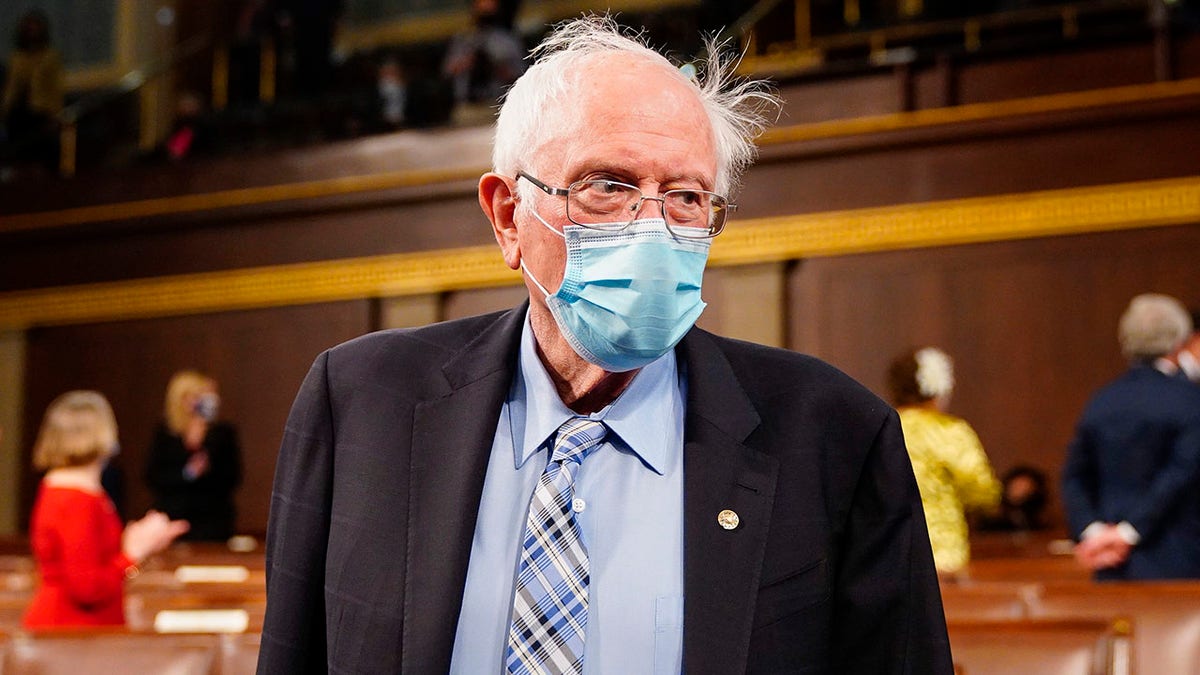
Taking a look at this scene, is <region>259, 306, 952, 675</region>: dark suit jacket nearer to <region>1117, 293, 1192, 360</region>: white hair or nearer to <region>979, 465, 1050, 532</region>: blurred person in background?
<region>1117, 293, 1192, 360</region>: white hair

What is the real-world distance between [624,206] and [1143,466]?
3361mm

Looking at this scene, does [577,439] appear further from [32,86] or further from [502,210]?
[32,86]

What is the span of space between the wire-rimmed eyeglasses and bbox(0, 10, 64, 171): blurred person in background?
11.0 meters

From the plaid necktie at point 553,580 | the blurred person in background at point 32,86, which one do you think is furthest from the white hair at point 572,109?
the blurred person in background at point 32,86

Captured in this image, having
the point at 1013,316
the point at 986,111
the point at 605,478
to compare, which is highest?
the point at 986,111

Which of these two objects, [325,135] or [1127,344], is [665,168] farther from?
[325,135]

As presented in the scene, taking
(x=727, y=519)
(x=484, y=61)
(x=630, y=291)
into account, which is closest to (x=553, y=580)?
(x=727, y=519)

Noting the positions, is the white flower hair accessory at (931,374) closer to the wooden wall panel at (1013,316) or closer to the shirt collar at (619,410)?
the shirt collar at (619,410)

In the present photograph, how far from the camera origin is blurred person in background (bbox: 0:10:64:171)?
11.9 metres

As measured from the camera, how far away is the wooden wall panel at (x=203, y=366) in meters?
9.85

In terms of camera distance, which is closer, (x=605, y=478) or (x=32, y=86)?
(x=605, y=478)

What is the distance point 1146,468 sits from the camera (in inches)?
179

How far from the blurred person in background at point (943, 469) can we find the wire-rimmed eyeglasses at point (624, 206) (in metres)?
2.83

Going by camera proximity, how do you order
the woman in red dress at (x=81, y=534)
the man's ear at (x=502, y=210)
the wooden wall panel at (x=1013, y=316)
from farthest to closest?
the wooden wall panel at (x=1013, y=316) → the woman in red dress at (x=81, y=534) → the man's ear at (x=502, y=210)
